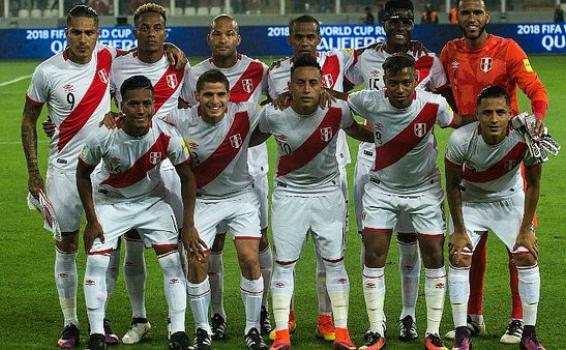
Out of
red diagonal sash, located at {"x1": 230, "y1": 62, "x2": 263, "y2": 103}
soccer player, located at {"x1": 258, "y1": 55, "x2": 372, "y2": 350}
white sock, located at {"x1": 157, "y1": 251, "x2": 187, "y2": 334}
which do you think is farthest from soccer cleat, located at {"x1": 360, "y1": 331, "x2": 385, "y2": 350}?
red diagonal sash, located at {"x1": 230, "y1": 62, "x2": 263, "y2": 103}

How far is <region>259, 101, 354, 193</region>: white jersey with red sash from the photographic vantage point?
24.6ft

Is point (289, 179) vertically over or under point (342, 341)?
over

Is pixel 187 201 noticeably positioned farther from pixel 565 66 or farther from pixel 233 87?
pixel 565 66

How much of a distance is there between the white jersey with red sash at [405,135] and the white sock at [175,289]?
1461 millimetres

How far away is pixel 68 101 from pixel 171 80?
2.43ft

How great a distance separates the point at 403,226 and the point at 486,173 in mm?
758

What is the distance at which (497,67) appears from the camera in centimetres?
784

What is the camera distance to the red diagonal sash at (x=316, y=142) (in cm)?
750

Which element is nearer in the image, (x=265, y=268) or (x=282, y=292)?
(x=282, y=292)

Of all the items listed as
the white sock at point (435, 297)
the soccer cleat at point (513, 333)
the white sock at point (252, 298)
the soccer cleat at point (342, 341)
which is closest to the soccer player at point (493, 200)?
the white sock at point (435, 297)

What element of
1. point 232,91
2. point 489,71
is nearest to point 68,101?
point 232,91

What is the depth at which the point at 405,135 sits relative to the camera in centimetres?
741

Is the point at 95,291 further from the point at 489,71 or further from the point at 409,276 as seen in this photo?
the point at 489,71

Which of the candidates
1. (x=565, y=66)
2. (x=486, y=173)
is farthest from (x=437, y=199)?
(x=565, y=66)
